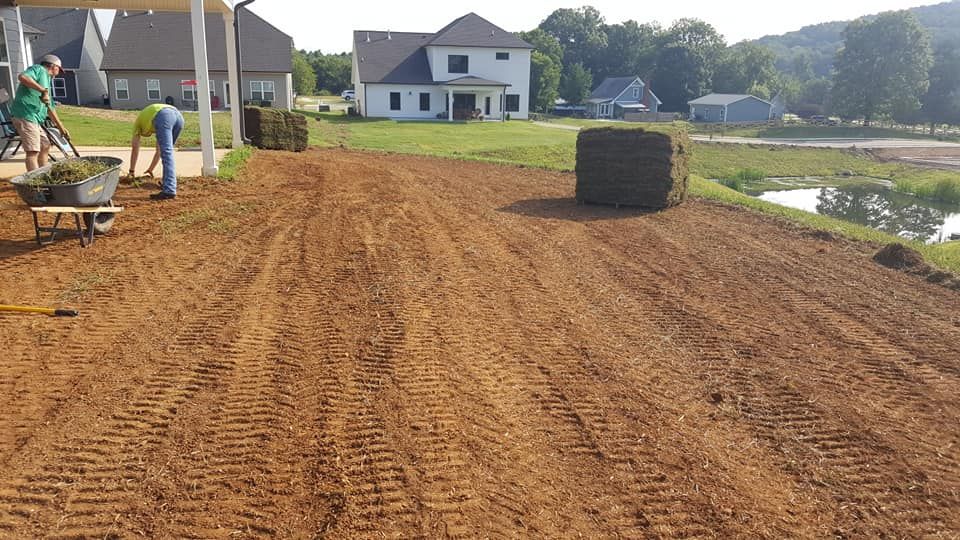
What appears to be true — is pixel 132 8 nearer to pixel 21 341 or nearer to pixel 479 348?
pixel 21 341

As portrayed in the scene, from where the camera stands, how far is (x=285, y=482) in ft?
11.6

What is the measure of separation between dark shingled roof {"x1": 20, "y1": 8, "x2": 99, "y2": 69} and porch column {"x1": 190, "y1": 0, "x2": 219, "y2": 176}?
3647cm

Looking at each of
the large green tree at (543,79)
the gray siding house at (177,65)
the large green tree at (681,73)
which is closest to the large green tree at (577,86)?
the large green tree at (543,79)

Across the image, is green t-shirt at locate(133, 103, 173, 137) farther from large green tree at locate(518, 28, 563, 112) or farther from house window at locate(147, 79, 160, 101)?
large green tree at locate(518, 28, 563, 112)

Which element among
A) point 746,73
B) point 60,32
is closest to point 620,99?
point 746,73

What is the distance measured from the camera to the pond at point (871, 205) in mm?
18328

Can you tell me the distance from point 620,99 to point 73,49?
53.2 m

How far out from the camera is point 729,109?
234 ft

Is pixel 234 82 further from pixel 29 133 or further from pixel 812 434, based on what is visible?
pixel 812 434

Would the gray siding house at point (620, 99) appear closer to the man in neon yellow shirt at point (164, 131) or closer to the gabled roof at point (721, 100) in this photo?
the gabled roof at point (721, 100)

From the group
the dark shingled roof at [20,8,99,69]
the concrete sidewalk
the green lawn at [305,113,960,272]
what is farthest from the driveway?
the concrete sidewalk

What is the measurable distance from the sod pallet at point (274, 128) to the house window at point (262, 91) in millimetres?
24106

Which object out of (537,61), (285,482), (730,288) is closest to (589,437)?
(285,482)

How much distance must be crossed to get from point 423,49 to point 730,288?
43855 millimetres
